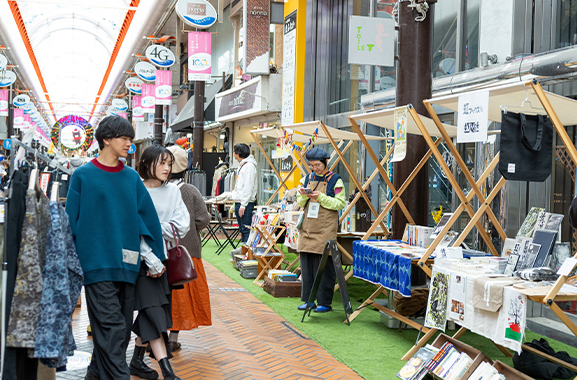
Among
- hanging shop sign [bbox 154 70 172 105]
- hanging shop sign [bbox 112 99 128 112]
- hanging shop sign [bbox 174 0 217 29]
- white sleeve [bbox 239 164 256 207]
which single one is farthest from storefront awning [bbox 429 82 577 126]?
hanging shop sign [bbox 112 99 128 112]

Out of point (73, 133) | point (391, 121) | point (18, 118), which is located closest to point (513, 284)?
point (391, 121)

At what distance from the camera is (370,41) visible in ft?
22.8

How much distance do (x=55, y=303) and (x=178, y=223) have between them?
130 cm

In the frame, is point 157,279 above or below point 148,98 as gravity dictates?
below

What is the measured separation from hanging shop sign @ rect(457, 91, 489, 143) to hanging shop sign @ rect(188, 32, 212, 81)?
1087cm

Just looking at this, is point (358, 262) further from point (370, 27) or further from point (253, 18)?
point (253, 18)

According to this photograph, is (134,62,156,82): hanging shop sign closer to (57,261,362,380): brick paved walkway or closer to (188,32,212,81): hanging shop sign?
(188,32,212,81): hanging shop sign

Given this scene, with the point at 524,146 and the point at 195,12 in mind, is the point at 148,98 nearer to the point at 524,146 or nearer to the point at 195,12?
the point at 195,12

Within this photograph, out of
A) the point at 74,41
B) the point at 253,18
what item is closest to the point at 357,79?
the point at 253,18

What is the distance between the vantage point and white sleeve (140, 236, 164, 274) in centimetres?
349

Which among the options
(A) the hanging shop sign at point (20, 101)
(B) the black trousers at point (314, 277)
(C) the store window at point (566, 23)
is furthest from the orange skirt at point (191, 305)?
(A) the hanging shop sign at point (20, 101)

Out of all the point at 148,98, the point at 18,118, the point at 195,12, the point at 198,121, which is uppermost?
the point at 195,12

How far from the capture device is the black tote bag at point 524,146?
3.74 metres

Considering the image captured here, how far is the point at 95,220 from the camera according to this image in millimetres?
3254
